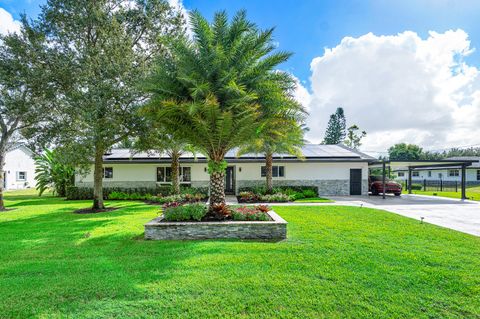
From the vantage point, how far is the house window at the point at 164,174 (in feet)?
65.6

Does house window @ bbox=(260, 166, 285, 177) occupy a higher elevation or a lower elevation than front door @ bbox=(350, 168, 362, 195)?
higher

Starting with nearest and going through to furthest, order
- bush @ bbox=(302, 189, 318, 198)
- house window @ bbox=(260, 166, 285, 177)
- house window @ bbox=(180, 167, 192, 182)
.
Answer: bush @ bbox=(302, 189, 318, 198) < house window @ bbox=(180, 167, 192, 182) < house window @ bbox=(260, 166, 285, 177)

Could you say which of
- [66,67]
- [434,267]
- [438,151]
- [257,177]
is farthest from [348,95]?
[438,151]

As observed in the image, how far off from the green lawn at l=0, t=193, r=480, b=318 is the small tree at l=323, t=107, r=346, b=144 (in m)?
46.1

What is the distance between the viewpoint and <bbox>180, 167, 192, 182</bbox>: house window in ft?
65.9

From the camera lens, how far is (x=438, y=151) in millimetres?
76188

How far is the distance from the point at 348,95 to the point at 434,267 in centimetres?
1508

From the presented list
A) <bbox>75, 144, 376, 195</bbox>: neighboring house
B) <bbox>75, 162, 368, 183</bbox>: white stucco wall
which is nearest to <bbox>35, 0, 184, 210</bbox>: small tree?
<bbox>75, 144, 376, 195</bbox>: neighboring house

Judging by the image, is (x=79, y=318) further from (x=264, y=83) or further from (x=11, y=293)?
(x=264, y=83)

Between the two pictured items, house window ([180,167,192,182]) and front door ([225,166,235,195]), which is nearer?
house window ([180,167,192,182])

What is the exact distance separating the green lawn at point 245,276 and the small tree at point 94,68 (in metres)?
5.14

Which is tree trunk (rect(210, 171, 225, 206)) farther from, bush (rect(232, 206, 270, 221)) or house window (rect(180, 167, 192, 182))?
→ house window (rect(180, 167, 192, 182))

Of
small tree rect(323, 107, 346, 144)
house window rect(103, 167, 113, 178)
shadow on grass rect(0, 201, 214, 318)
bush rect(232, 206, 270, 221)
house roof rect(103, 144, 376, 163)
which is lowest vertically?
shadow on grass rect(0, 201, 214, 318)

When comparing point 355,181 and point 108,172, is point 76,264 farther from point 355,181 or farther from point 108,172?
point 355,181
